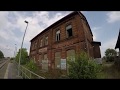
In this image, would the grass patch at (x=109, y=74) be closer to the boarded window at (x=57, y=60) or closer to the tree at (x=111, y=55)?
the boarded window at (x=57, y=60)

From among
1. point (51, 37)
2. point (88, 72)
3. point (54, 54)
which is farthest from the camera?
point (51, 37)

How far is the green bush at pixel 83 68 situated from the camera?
668cm

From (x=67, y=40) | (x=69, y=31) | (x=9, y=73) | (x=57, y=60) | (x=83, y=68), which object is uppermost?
(x=69, y=31)

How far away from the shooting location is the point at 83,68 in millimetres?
6793

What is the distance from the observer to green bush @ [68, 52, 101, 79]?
6679mm

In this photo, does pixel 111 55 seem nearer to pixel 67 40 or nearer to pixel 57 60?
pixel 57 60

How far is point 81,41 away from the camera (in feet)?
36.8

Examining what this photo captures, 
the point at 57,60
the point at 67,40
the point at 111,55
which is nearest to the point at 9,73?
the point at 57,60

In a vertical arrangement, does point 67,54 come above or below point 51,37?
below
